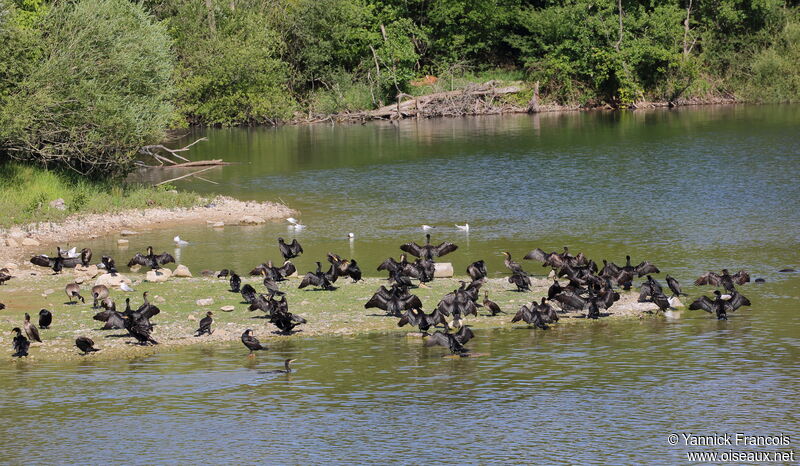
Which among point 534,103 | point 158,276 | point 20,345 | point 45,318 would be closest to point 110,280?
point 158,276

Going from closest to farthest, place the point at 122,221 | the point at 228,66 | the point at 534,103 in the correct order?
the point at 122,221, the point at 228,66, the point at 534,103

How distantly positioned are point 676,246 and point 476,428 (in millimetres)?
18999

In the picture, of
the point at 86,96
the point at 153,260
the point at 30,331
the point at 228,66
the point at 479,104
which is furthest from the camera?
the point at 479,104

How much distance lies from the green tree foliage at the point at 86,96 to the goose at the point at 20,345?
20.1 m

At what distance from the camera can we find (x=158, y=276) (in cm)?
3002

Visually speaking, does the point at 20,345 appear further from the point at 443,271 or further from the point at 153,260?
the point at 443,271

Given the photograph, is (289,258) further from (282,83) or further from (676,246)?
(282,83)

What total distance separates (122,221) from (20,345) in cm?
1966

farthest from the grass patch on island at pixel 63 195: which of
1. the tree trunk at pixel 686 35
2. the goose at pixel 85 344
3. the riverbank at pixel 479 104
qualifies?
the tree trunk at pixel 686 35

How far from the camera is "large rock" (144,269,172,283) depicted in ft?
97.9

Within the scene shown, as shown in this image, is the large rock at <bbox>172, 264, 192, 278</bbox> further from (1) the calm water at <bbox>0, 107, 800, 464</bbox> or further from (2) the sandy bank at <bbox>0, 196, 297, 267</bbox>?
(2) the sandy bank at <bbox>0, 196, 297, 267</bbox>

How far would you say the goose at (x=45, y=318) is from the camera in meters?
24.7

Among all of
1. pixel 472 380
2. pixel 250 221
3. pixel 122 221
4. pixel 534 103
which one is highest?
pixel 534 103

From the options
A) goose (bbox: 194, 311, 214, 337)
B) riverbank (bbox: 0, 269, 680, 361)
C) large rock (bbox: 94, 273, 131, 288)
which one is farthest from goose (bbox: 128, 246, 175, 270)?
goose (bbox: 194, 311, 214, 337)
